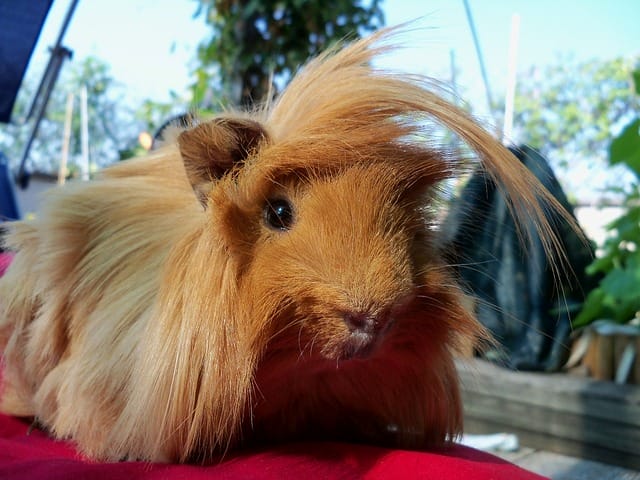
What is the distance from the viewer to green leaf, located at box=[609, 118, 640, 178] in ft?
5.10

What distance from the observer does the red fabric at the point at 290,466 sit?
67cm

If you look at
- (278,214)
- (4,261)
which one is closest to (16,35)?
(4,261)

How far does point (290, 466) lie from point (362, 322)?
0.25 m

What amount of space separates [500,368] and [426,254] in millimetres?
1113

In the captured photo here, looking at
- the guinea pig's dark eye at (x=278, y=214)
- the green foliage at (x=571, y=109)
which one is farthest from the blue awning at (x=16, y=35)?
the green foliage at (x=571, y=109)

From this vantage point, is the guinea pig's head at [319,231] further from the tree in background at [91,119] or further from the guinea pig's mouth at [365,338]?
the tree in background at [91,119]

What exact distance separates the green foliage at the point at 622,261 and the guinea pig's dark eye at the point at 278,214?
4.15 feet

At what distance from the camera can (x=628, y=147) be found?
5.18ft

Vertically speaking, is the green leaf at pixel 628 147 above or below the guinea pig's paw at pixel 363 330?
above

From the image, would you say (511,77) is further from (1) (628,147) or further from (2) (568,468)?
(2) (568,468)

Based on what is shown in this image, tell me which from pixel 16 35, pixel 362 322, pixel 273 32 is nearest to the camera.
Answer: pixel 362 322

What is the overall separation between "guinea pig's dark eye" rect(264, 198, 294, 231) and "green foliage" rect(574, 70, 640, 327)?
126cm

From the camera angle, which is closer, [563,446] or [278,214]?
[278,214]

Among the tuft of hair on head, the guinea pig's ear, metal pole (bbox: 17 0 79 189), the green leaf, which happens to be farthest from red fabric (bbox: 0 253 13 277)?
the green leaf
